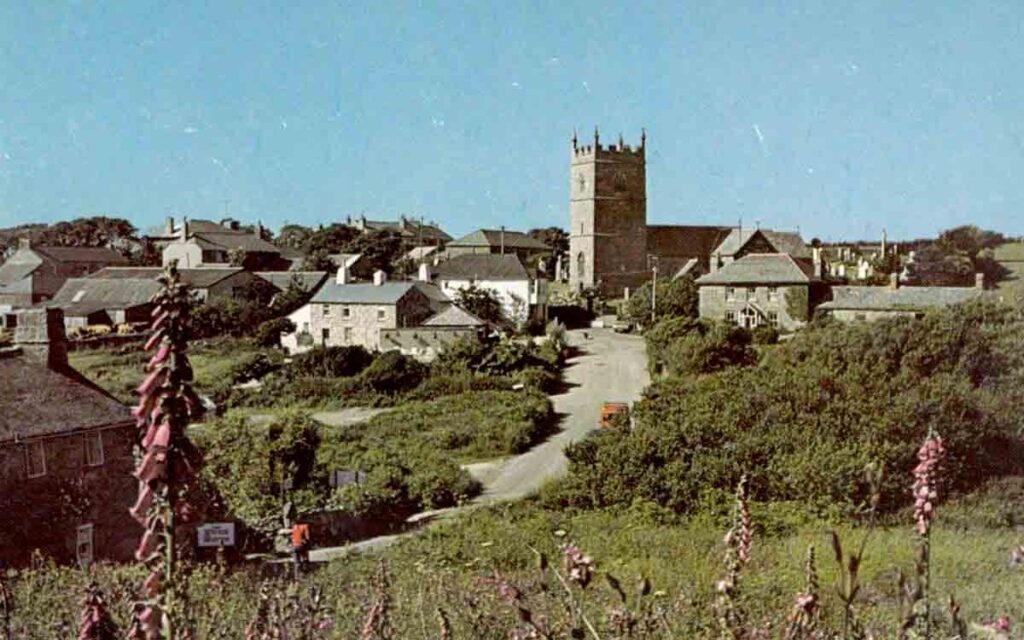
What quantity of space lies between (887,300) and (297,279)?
1590 inches

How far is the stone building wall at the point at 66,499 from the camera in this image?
754 inches

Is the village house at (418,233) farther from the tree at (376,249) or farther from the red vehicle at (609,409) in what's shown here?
→ the red vehicle at (609,409)

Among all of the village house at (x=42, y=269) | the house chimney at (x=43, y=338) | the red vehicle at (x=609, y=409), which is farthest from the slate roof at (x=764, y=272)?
the village house at (x=42, y=269)

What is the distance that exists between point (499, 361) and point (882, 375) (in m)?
23.5

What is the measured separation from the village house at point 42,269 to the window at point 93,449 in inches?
2179

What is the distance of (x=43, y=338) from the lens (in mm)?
22703

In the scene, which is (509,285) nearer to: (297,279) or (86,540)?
(297,279)

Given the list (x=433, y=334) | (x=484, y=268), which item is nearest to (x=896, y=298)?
(x=433, y=334)

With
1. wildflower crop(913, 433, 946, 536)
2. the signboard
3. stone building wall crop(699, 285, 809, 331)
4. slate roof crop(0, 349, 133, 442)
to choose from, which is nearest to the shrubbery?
the signboard

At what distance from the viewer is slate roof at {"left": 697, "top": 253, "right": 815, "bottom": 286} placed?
59.9m

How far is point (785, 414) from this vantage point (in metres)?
25.5

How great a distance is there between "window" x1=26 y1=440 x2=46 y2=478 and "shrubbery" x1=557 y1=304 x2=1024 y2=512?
12648 millimetres

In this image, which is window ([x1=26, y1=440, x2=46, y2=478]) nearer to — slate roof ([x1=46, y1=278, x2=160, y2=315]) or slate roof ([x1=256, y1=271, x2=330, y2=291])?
slate roof ([x1=46, y1=278, x2=160, y2=315])

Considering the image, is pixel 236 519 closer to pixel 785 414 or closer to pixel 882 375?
pixel 785 414
